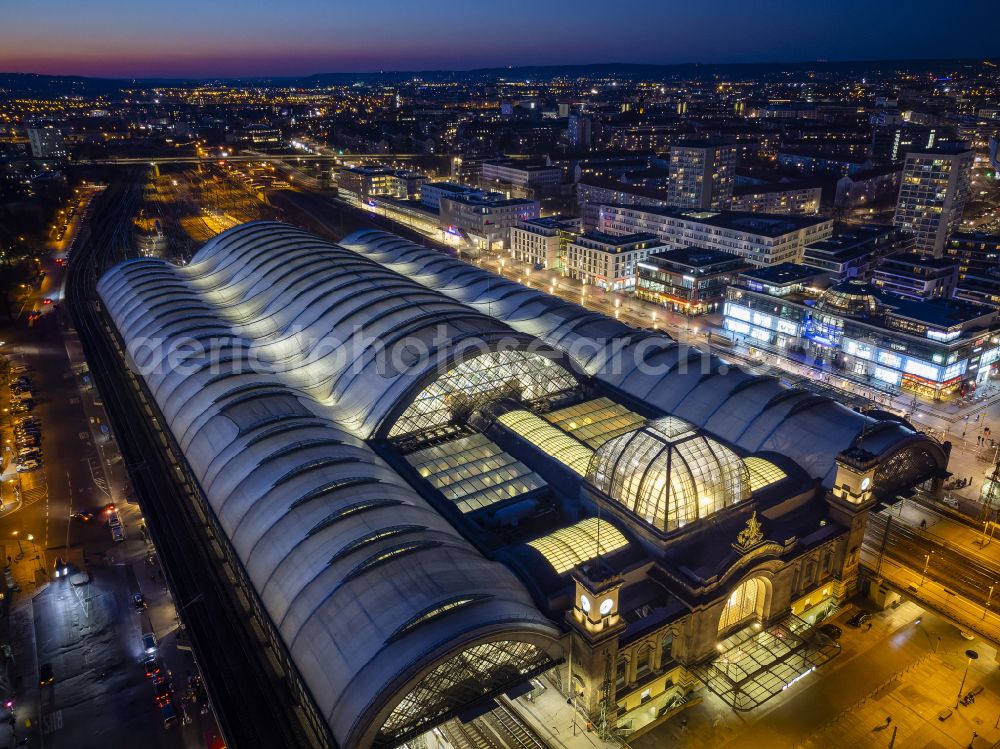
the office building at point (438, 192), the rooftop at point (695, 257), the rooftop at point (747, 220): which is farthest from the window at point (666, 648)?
the office building at point (438, 192)

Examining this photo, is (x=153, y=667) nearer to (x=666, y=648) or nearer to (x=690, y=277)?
(x=666, y=648)

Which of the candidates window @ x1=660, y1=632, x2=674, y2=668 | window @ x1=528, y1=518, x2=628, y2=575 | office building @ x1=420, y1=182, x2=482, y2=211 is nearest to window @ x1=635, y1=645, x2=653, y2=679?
window @ x1=660, y1=632, x2=674, y2=668

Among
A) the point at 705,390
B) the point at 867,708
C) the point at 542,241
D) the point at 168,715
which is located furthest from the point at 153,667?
the point at 542,241

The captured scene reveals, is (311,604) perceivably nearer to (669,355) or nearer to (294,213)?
(669,355)

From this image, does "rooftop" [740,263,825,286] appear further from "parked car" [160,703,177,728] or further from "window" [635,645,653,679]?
"parked car" [160,703,177,728]

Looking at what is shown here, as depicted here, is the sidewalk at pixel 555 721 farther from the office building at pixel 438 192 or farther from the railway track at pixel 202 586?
the office building at pixel 438 192
